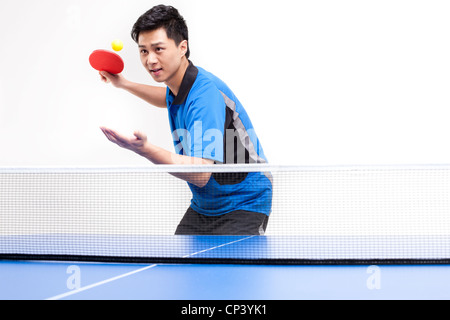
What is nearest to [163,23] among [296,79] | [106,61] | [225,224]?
[106,61]

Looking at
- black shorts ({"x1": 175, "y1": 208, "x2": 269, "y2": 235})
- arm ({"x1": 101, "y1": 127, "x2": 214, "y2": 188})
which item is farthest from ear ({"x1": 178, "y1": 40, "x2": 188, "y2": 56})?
black shorts ({"x1": 175, "y1": 208, "x2": 269, "y2": 235})

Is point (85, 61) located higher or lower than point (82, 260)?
higher

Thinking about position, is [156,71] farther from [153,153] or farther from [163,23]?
[153,153]

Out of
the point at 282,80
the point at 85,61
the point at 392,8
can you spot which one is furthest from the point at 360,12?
the point at 85,61

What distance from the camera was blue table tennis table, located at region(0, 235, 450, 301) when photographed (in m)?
1.43

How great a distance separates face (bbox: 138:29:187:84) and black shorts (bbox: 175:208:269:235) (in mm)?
839

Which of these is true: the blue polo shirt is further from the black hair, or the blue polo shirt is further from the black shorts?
the black hair

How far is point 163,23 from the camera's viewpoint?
2670 mm

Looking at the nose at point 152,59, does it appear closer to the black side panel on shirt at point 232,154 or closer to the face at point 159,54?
the face at point 159,54

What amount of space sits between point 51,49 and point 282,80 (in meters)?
2.56

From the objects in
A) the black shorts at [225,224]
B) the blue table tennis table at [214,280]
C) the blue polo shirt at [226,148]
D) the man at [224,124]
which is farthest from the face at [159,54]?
the blue table tennis table at [214,280]

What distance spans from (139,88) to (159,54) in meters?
0.70

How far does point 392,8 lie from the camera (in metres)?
4.88
